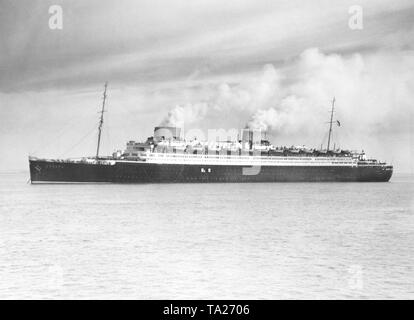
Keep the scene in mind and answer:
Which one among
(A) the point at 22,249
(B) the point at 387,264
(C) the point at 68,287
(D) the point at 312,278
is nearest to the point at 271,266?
(D) the point at 312,278

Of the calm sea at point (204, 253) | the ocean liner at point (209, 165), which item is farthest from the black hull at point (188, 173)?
the calm sea at point (204, 253)

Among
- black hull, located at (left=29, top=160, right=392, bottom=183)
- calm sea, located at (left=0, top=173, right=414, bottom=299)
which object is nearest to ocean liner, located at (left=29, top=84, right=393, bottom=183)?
black hull, located at (left=29, top=160, right=392, bottom=183)

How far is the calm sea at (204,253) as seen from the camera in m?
11.2

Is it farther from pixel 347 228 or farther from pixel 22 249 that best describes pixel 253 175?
pixel 22 249

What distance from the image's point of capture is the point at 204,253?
1496 cm

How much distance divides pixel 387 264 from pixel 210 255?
14.0ft

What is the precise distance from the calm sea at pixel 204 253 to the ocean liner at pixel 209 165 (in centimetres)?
2233

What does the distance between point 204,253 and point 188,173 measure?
39.4 m

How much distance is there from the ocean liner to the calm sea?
879 inches

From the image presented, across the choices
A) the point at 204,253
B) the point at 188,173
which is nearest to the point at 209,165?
the point at 188,173

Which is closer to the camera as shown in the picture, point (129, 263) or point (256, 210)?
point (129, 263)

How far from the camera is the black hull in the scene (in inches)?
1902
